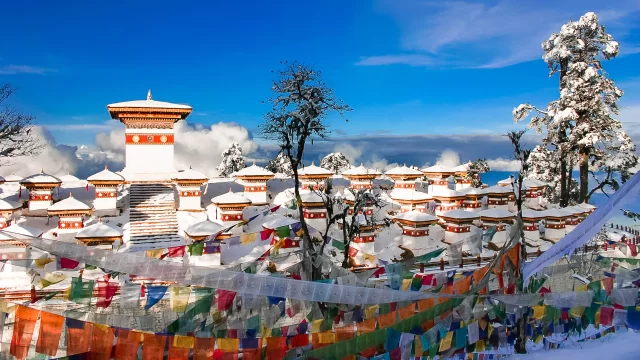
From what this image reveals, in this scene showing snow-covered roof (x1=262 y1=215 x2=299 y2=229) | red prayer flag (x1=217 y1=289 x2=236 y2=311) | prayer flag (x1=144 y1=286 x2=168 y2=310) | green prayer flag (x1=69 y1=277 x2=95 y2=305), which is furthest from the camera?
snow-covered roof (x1=262 y1=215 x2=299 y2=229)

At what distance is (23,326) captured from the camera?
6.05 meters

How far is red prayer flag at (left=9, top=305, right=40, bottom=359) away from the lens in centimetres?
605

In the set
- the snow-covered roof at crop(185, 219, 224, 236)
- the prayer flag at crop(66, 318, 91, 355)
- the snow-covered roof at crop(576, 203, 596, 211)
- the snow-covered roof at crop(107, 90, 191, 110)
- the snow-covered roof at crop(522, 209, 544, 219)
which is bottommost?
the prayer flag at crop(66, 318, 91, 355)

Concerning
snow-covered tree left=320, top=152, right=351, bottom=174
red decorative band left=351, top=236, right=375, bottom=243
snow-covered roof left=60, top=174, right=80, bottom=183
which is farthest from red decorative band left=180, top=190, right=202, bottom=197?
snow-covered tree left=320, top=152, right=351, bottom=174

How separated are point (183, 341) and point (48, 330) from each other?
181 centimetres

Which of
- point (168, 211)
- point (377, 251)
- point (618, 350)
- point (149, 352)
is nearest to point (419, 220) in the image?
point (377, 251)

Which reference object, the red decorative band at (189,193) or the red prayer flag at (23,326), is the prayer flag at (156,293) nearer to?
the red prayer flag at (23,326)

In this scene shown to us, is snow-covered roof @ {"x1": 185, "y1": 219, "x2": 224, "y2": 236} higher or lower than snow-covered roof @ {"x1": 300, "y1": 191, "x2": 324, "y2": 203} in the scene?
lower

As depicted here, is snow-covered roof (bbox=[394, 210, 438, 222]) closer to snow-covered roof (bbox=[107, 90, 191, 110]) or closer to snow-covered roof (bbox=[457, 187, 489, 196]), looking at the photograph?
snow-covered roof (bbox=[457, 187, 489, 196])

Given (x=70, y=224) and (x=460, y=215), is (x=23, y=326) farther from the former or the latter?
(x=460, y=215)

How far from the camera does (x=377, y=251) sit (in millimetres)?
18203

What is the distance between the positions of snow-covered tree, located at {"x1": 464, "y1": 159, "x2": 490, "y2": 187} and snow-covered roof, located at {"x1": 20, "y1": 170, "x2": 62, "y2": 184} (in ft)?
77.6

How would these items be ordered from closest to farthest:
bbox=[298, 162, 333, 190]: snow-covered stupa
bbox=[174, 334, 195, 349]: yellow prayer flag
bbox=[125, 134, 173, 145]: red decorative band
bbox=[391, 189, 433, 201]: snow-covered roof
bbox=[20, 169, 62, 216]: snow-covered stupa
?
bbox=[174, 334, 195, 349]: yellow prayer flag
bbox=[20, 169, 62, 216]: snow-covered stupa
bbox=[391, 189, 433, 201]: snow-covered roof
bbox=[125, 134, 173, 145]: red decorative band
bbox=[298, 162, 333, 190]: snow-covered stupa

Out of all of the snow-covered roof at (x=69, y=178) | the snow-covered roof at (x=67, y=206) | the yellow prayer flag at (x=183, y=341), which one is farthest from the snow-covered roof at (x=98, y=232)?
the snow-covered roof at (x=69, y=178)
